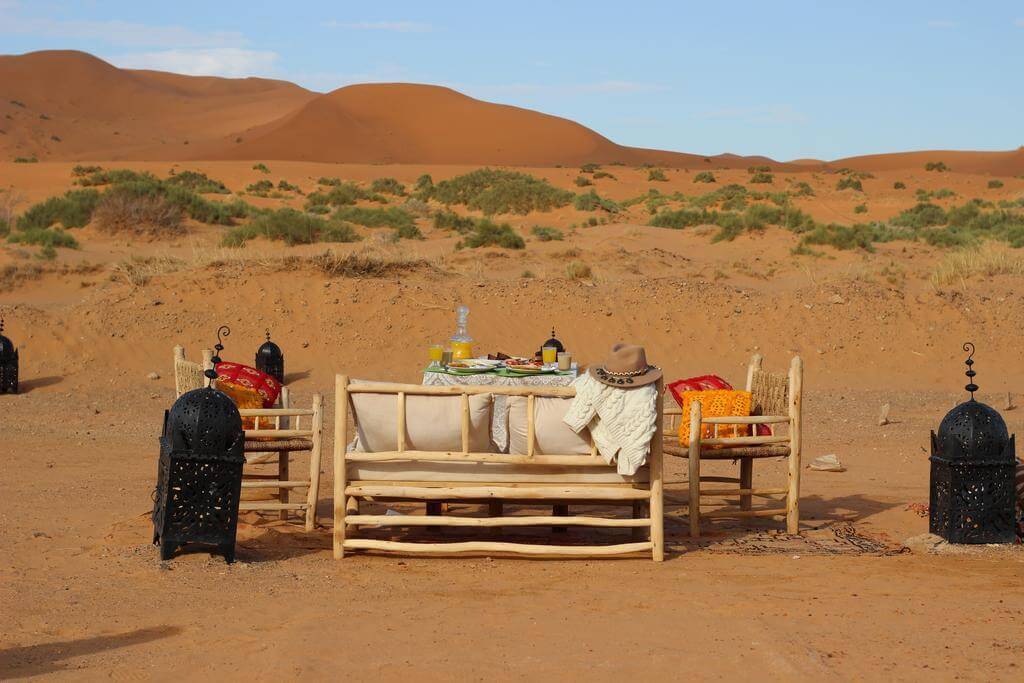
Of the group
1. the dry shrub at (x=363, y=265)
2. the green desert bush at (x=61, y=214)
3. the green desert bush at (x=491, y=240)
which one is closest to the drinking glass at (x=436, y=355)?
the dry shrub at (x=363, y=265)

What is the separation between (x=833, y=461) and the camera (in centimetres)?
1020

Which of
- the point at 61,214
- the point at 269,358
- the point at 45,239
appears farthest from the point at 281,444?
the point at 61,214

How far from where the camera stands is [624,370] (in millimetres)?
6344

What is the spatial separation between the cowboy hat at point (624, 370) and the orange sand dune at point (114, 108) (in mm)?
59388

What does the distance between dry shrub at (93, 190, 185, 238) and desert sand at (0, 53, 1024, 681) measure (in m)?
0.45

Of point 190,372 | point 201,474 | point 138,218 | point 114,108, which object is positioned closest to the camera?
point 201,474

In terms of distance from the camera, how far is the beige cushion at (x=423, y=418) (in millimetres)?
6363

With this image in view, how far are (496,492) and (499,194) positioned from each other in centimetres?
2871

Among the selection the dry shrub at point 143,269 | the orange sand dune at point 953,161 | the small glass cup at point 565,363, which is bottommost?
the small glass cup at point 565,363

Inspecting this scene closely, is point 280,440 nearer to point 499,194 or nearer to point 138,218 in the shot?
point 138,218

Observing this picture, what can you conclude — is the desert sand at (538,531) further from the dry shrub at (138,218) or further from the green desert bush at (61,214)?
the green desert bush at (61,214)

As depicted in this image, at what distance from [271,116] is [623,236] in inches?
2584

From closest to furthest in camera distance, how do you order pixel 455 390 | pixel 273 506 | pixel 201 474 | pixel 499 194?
pixel 201 474, pixel 455 390, pixel 273 506, pixel 499 194

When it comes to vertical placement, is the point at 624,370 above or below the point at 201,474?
above
